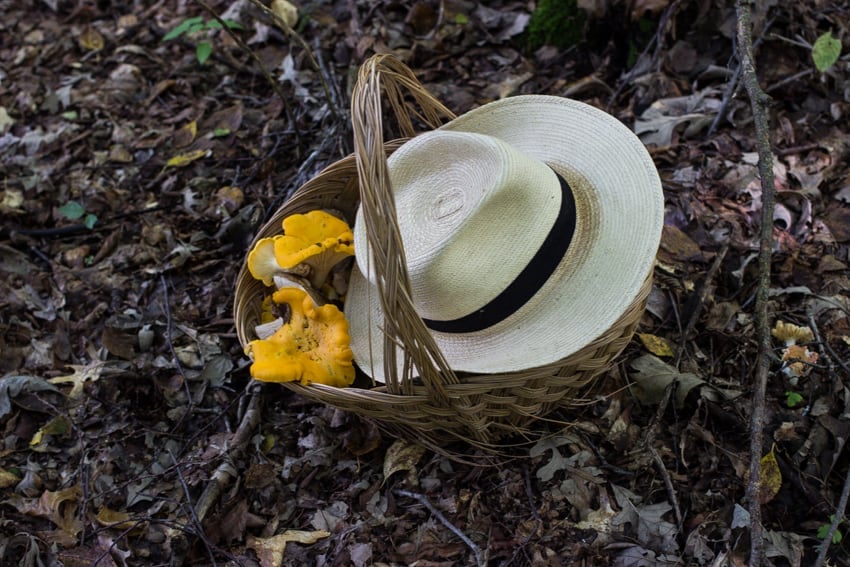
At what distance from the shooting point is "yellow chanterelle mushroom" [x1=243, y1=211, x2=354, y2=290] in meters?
2.81

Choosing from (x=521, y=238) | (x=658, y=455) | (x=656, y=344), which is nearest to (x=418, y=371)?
(x=521, y=238)

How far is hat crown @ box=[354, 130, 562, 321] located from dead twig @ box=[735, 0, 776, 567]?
880 mm

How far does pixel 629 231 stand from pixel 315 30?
315 cm

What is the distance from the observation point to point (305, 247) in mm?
2855

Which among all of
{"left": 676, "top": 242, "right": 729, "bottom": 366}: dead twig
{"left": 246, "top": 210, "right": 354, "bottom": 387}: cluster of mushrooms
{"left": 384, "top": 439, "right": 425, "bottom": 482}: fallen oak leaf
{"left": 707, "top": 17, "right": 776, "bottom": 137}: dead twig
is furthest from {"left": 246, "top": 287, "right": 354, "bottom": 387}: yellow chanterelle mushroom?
{"left": 707, "top": 17, "right": 776, "bottom": 137}: dead twig

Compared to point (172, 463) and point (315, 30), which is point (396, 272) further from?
point (315, 30)

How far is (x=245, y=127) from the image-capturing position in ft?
14.5

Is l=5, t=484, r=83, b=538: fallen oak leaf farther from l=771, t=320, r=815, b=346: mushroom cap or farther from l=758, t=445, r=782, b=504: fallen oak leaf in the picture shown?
l=771, t=320, r=815, b=346: mushroom cap

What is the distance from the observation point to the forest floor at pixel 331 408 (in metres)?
2.62

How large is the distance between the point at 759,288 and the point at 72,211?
Result: 12.4 feet

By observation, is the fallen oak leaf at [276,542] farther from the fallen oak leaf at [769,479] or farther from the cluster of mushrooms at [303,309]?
the fallen oak leaf at [769,479]

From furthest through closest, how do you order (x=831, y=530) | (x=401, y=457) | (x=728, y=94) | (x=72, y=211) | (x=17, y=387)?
(x=72, y=211) → (x=728, y=94) → (x=17, y=387) → (x=401, y=457) → (x=831, y=530)

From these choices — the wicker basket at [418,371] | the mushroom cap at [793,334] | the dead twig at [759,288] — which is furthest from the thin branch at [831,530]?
the wicker basket at [418,371]

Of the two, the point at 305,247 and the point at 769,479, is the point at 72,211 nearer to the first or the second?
the point at 305,247
